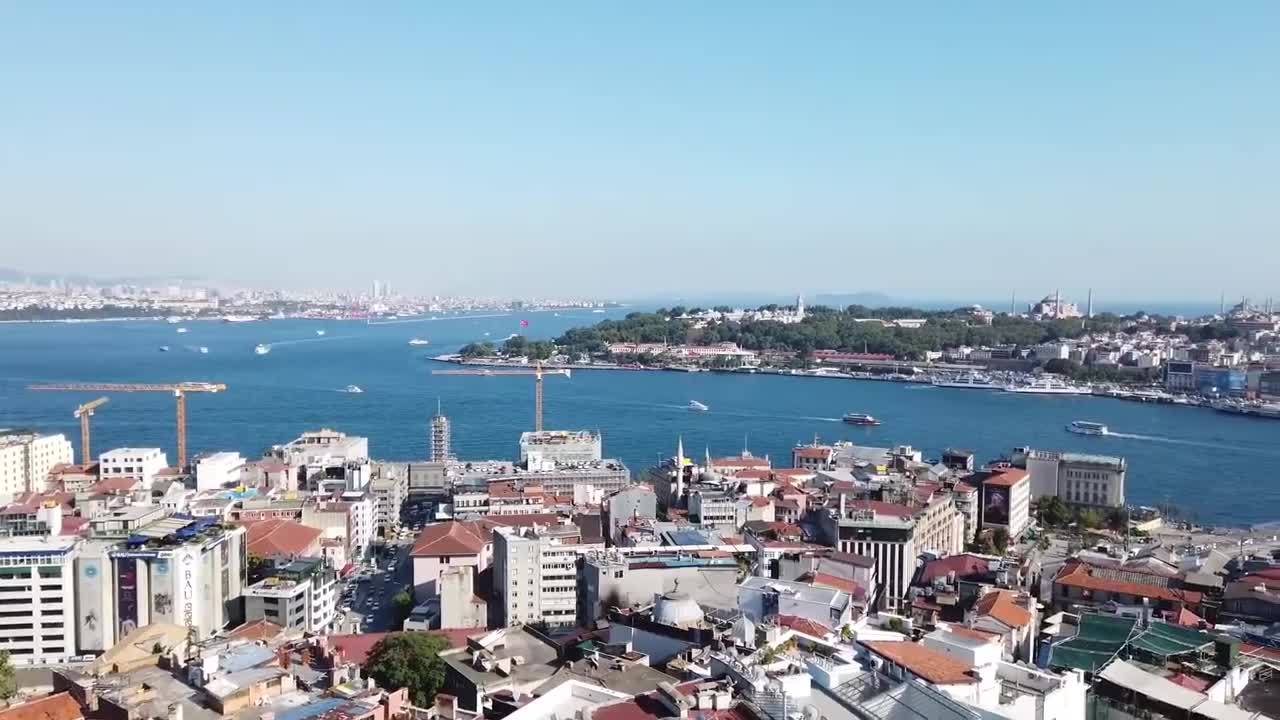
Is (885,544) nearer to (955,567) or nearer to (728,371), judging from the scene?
(955,567)

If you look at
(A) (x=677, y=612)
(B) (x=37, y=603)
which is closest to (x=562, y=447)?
(B) (x=37, y=603)

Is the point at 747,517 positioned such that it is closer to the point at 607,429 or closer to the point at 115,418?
the point at 607,429

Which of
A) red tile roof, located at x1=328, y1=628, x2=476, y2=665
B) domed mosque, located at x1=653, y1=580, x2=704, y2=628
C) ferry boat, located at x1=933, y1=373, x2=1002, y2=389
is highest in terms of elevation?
domed mosque, located at x1=653, y1=580, x2=704, y2=628

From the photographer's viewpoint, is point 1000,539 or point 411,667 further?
point 1000,539

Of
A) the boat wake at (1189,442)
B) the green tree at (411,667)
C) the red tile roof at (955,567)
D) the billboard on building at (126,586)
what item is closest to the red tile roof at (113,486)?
the billboard on building at (126,586)

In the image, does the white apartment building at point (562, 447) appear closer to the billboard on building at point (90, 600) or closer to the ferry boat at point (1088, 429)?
the billboard on building at point (90, 600)

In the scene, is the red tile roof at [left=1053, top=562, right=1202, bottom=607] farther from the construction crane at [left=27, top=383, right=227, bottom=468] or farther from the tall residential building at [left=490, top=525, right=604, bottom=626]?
the construction crane at [left=27, top=383, right=227, bottom=468]

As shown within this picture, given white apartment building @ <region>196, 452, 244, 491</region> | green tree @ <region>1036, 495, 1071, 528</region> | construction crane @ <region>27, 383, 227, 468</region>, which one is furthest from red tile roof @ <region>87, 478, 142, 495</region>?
green tree @ <region>1036, 495, 1071, 528</region>
